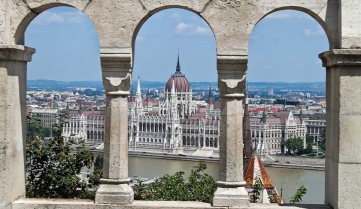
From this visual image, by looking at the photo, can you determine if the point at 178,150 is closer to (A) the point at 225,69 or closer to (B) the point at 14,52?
(B) the point at 14,52

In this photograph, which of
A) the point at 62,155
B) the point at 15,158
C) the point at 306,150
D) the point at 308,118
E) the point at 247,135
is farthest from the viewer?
the point at 308,118

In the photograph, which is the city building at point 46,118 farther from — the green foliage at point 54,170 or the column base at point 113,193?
the column base at point 113,193

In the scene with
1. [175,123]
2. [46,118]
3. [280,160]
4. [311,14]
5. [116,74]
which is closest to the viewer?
[311,14]

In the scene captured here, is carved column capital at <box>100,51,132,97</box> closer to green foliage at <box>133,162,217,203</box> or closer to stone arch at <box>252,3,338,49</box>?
stone arch at <box>252,3,338,49</box>

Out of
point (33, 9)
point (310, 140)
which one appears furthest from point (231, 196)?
point (310, 140)

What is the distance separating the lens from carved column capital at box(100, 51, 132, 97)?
6289 millimetres

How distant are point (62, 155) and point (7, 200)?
3243 millimetres

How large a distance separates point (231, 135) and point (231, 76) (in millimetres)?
521

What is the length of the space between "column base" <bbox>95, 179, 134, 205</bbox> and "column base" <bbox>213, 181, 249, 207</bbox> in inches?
31.5

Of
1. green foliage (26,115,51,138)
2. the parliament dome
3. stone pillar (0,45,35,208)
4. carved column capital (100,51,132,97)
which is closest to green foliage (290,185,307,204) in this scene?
green foliage (26,115,51,138)

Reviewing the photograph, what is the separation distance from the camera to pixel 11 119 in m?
6.44

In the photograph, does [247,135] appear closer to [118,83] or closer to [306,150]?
[118,83]

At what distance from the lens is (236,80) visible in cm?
621

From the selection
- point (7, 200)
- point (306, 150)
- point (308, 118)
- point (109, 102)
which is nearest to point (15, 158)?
point (7, 200)
